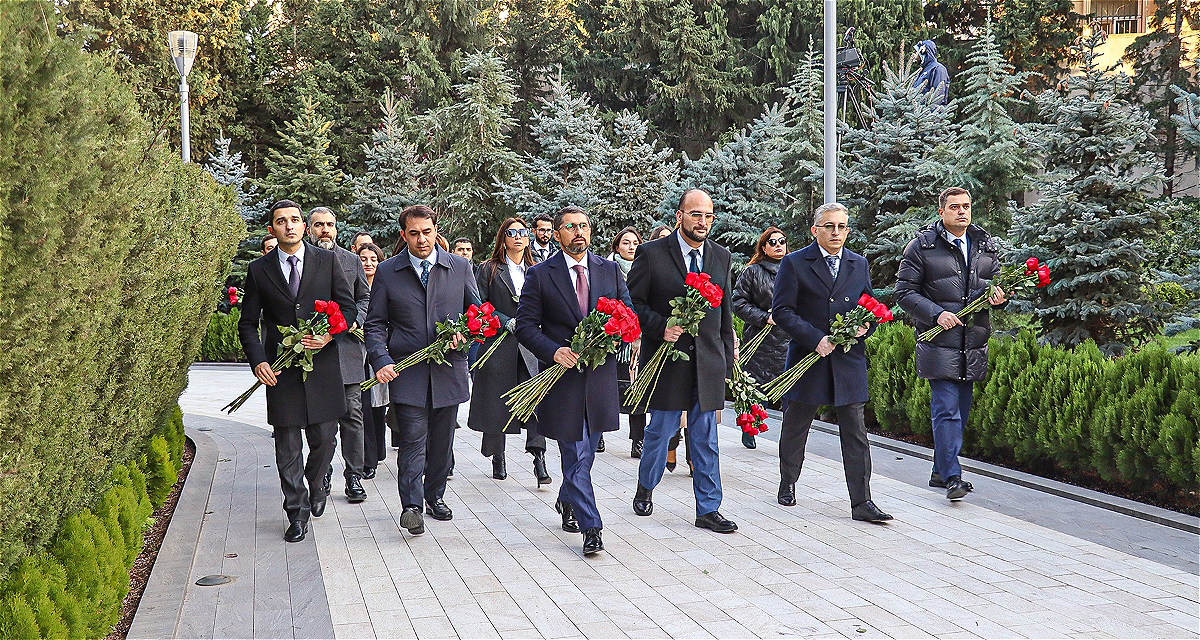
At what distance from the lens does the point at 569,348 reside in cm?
622

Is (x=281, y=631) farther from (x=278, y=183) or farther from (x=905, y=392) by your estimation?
(x=278, y=183)

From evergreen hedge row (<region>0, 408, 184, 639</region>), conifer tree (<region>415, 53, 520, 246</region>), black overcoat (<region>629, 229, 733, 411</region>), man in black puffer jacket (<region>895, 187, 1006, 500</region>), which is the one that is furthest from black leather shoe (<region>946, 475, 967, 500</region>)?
conifer tree (<region>415, 53, 520, 246</region>)

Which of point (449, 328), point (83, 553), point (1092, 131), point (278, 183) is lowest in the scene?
point (83, 553)

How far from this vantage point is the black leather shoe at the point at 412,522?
6.76m

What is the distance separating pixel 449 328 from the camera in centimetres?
689

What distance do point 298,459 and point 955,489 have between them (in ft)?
14.9

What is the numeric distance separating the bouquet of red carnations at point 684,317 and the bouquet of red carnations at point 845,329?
0.82 meters

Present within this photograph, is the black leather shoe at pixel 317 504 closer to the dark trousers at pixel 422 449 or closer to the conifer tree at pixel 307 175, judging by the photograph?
the dark trousers at pixel 422 449

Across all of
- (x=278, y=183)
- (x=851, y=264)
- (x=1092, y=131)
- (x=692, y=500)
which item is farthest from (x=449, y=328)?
(x=278, y=183)

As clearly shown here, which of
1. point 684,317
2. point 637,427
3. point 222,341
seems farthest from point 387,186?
point 684,317

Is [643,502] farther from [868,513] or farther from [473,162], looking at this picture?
[473,162]

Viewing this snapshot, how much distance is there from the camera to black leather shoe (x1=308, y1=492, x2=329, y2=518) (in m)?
7.13

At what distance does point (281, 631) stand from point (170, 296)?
7.47 ft

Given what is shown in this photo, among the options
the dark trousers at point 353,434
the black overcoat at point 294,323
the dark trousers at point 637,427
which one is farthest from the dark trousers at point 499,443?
the black overcoat at point 294,323
